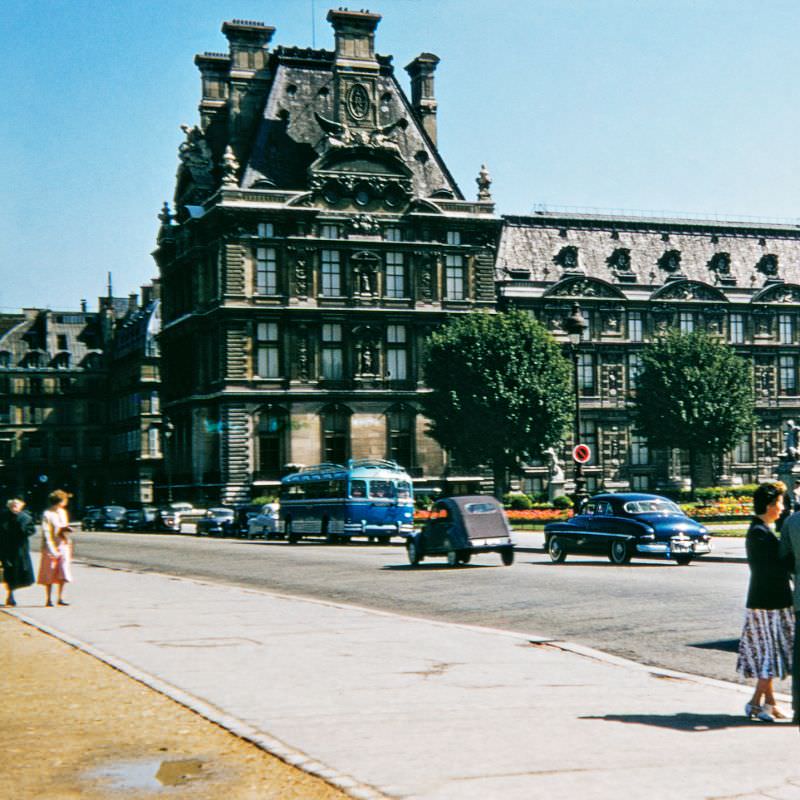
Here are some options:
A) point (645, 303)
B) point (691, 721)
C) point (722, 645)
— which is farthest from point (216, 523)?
point (691, 721)

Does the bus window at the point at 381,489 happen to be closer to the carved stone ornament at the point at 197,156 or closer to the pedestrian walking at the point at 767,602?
the carved stone ornament at the point at 197,156

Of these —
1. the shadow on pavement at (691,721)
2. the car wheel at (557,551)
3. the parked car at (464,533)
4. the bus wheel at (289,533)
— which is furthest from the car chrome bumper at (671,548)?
the bus wheel at (289,533)

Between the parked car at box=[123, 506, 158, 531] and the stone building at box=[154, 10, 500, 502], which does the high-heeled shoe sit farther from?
the stone building at box=[154, 10, 500, 502]

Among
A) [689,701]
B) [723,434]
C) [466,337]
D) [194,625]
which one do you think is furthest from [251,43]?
[689,701]

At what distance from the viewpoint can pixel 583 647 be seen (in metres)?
17.2

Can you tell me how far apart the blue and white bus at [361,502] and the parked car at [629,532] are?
58.6 ft

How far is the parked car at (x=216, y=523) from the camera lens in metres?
67.9

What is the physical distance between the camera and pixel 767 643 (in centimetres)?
1185

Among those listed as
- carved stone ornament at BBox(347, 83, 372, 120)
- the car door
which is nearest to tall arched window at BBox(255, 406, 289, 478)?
carved stone ornament at BBox(347, 83, 372, 120)

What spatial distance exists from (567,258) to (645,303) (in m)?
6.16

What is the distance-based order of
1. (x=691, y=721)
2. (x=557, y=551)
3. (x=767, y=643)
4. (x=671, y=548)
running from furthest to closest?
(x=557, y=551), (x=671, y=548), (x=767, y=643), (x=691, y=721)

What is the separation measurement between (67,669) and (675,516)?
2073 cm

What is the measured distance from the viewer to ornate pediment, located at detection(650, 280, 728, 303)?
93.4m

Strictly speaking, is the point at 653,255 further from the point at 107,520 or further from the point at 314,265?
the point at 107,520
